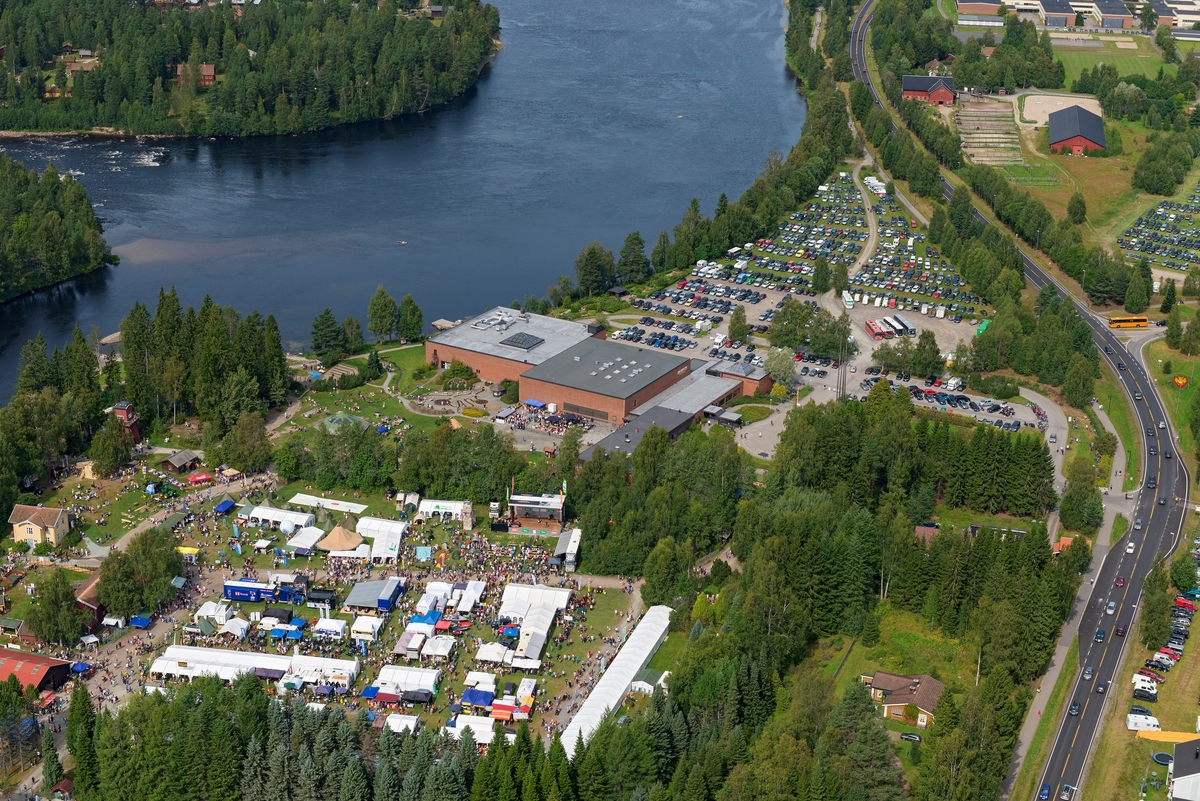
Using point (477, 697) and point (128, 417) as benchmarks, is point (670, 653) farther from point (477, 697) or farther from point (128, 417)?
point (128, 417)

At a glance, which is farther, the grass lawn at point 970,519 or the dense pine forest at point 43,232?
the dense pine forest at point 43,232

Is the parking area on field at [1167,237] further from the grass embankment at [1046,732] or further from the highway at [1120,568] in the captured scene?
the grass embankment at [1046,732]

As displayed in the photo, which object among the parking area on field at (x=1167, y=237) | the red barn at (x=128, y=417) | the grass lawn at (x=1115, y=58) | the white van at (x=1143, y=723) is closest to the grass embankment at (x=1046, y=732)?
the white van at (x=1143, y=723)

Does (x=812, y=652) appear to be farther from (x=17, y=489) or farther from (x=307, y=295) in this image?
(x=307, y=295)

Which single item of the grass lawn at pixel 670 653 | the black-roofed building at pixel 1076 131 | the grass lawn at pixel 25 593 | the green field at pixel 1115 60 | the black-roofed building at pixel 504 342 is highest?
the green field at pixel 1115 60

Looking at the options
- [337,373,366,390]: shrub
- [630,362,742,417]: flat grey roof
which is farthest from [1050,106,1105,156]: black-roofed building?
[337,373,366,390]: shrub

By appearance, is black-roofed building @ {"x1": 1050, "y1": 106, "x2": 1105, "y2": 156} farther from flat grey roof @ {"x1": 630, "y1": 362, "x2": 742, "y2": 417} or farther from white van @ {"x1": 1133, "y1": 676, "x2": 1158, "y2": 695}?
white van @ {"x1": 1133, "y1": 676, "x2": 1158, "y2": 695}
